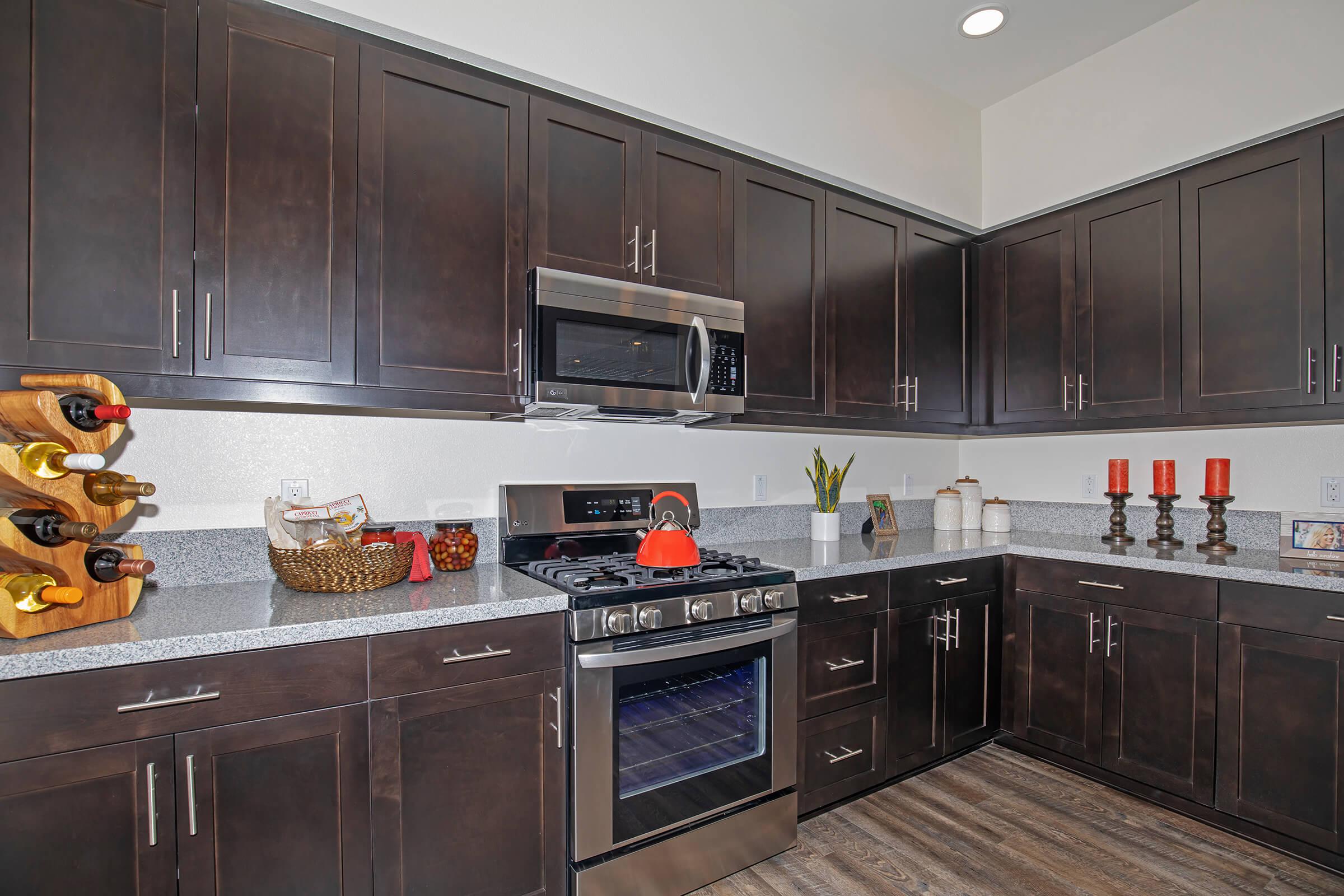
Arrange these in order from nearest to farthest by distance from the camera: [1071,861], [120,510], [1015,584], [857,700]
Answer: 1. [120,510]
2. [1071,861]
3. [857,700]
4. [1015,584]

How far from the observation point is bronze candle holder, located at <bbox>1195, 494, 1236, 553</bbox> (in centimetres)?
253

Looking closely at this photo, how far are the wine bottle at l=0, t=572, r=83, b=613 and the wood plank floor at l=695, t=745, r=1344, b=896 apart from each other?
177 centimetres

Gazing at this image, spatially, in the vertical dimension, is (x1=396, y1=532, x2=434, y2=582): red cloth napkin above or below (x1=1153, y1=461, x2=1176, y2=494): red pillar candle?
below

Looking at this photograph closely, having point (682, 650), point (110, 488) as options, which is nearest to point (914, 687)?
point (682, 650)

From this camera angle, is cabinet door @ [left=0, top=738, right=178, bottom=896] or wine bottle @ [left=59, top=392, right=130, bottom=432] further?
wine bottle @ [left=59, top=392, right=130, bottom=432]

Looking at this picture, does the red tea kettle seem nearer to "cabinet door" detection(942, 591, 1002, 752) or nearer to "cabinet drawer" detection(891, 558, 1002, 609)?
"cabinet drawer" detection(891, 558, 1002, 609)

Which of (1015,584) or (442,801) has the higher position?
(1015,584)

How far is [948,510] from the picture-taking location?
331 centimetres

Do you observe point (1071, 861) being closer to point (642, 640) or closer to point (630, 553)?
point (642, 640)

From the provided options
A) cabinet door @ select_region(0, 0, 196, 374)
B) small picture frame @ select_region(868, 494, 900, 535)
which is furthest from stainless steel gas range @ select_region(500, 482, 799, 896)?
small picture frame @ select_region(868, 494, 900, 535)

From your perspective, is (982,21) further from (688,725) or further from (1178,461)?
(688,725)

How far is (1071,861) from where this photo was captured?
2.02 metres

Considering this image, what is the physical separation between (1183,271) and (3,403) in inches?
143

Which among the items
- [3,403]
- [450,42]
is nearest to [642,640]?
[3,403]
